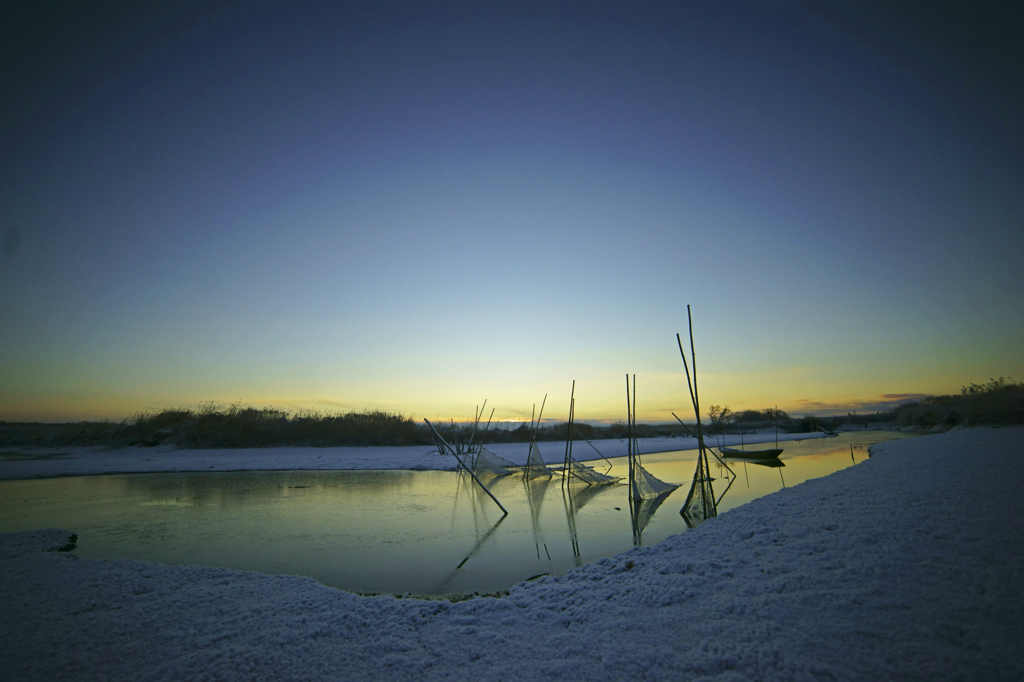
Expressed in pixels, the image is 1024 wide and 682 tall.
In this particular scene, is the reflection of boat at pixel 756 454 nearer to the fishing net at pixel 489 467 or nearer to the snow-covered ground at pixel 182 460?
the snow-covered ground at pixel 182 460

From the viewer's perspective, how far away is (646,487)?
447 inches

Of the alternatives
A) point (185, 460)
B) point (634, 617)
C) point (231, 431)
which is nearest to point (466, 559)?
point (634, 617)

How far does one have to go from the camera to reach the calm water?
5.91m

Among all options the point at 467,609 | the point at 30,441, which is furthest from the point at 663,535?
the point at 30,441

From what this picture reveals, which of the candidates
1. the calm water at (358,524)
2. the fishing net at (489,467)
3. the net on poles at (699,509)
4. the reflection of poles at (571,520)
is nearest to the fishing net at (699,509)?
the net on poles at (699,509)

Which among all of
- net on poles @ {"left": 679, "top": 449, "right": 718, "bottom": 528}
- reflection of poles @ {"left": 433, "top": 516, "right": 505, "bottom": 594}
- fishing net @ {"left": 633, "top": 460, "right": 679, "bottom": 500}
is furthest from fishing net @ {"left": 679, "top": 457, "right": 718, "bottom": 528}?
reflection of poles @ {"left": 433, "top": 516, "right": 505, "bottom": 594}

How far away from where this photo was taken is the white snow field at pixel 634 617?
8.64 feet

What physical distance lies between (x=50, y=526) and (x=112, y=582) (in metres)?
5.12

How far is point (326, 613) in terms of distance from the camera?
13.2ft

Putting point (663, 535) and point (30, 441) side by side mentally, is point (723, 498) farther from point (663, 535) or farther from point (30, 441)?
point (30, 441)

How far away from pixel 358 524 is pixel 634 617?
667cm

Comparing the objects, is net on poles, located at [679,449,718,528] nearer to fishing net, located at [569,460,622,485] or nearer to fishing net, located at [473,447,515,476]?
fishing net, located at [569,460,622,485]

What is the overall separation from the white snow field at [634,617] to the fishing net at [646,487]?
5.88 meters

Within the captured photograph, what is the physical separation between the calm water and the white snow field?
1.12m
